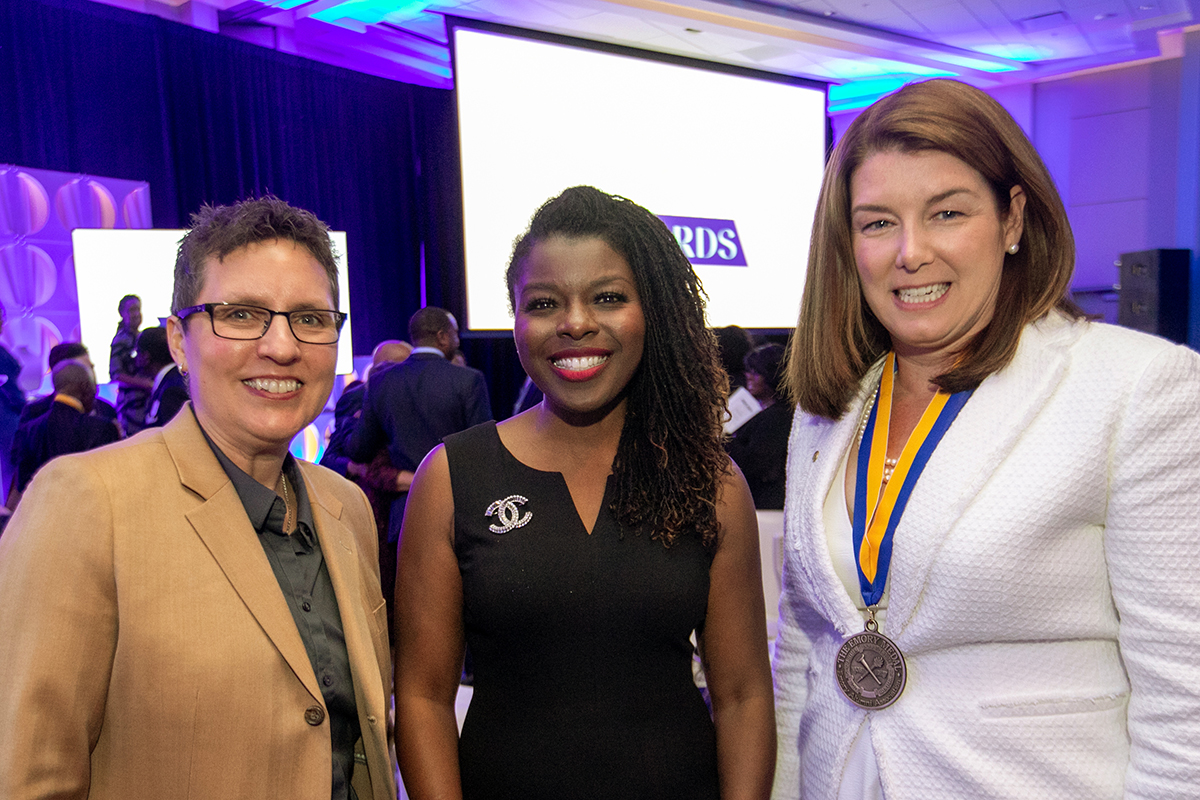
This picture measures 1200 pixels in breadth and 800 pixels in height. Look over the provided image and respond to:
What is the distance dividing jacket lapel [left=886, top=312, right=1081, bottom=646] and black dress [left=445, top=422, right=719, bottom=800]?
38 centimetres

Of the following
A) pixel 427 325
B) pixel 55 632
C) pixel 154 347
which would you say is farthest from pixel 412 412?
pixel 55 632

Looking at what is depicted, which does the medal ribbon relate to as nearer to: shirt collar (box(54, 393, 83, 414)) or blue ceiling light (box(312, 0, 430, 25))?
shirt collar (box(54, 393, 83, 414))

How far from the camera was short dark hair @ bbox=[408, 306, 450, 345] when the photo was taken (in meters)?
4.73

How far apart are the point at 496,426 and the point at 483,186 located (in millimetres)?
4003

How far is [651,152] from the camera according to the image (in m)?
6.08

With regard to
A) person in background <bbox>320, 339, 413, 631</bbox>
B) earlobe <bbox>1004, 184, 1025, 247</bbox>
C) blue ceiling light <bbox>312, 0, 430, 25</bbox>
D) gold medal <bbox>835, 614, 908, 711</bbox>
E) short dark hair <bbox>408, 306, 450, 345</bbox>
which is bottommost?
person in background <bbox>320, 339, 413, 631</bbox>

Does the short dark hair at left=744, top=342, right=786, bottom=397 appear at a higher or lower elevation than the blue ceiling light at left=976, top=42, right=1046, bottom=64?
lower

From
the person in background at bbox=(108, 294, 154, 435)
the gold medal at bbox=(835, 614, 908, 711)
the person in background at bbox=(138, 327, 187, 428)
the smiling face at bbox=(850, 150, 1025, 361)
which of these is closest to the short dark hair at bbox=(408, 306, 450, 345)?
the person in background at bbox=(138, 327, 187, 428)

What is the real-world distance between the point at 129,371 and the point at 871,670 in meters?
5.07

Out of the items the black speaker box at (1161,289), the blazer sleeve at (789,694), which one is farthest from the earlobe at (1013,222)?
the black speaker box at (1161,289)

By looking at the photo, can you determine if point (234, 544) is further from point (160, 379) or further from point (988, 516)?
point (160, 379)

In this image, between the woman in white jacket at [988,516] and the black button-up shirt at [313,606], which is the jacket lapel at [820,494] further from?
the black button-up shirt at [313,606]

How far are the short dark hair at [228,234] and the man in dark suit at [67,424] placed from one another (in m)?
3.32

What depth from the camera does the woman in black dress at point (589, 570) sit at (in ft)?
4.85
